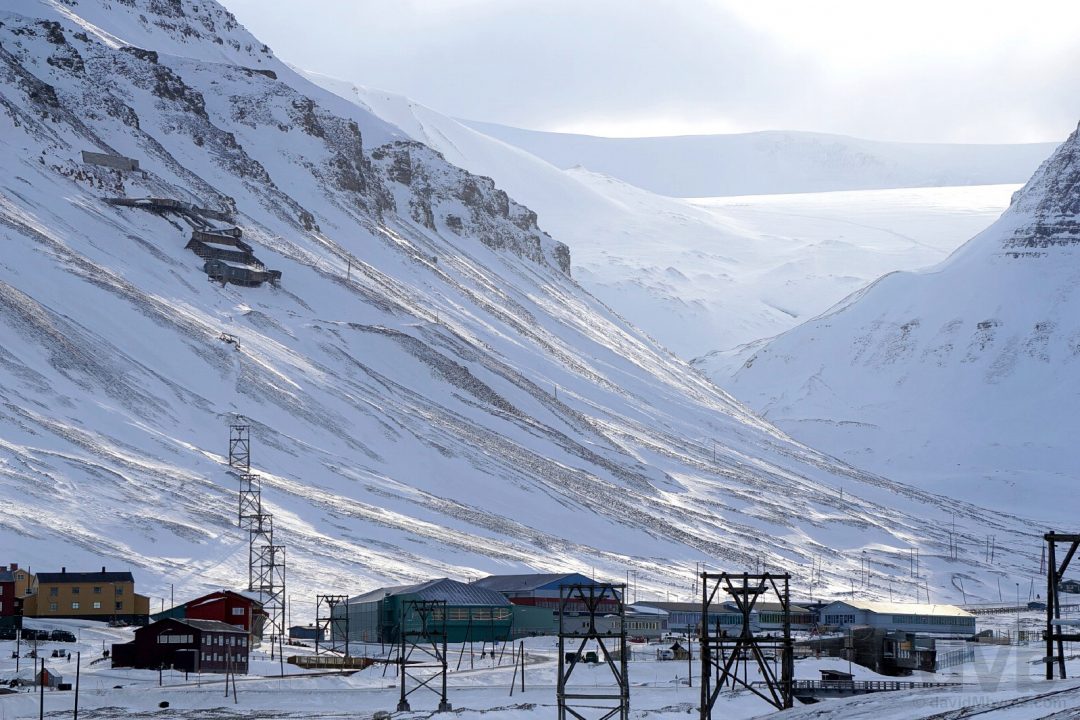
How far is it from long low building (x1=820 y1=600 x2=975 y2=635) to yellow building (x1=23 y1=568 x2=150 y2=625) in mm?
47761

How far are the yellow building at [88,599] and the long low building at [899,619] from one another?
157 ft

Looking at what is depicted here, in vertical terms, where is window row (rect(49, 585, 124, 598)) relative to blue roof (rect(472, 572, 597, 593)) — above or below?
below

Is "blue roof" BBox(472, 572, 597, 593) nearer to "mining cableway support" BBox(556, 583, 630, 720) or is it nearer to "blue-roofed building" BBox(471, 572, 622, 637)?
"blue-roofed building" BBox(471, 572, 622, 637)

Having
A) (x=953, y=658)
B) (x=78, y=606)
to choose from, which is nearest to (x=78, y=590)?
(x=78, y=606)

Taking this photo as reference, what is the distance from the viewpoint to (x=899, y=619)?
12788 cm

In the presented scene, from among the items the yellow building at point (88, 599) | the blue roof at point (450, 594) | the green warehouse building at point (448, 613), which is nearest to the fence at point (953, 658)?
the green warehouse building at point (448, 613)

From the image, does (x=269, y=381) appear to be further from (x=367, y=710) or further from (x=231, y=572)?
(x=367, y=710)

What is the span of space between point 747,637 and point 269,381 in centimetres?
14073

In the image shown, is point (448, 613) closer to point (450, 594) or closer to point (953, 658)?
point (450, 594)

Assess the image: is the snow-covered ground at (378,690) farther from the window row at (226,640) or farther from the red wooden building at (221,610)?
the red wooden building at (221,610)

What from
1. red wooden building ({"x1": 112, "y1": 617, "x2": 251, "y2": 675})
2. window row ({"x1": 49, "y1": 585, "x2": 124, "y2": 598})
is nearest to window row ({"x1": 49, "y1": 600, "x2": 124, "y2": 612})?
window row ({"x1": 49, "y1": 585, "x2": 124, "y2": 598})

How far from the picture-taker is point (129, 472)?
14800 cm

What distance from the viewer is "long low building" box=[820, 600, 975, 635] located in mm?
126375

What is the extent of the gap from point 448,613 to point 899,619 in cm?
3981
